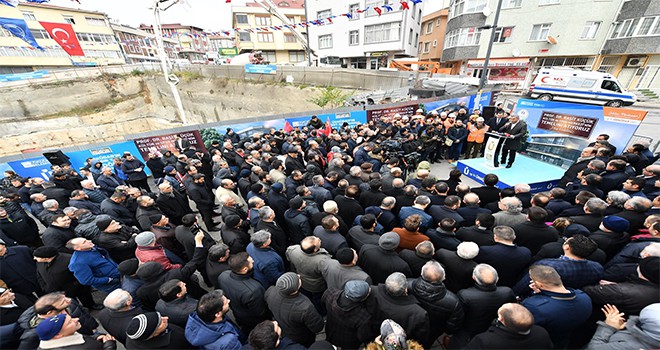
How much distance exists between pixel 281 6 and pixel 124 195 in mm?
44219

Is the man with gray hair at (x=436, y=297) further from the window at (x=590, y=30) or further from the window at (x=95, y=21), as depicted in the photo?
the window at (x=95, y=21)

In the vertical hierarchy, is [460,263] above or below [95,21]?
below

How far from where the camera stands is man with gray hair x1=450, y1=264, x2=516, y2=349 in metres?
2.28

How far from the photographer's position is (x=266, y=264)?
305 centimetres

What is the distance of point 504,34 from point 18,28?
55.1 metres

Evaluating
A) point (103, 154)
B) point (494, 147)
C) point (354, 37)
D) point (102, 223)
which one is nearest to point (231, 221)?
point (102, 223)

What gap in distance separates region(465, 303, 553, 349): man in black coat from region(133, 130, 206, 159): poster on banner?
406 inches

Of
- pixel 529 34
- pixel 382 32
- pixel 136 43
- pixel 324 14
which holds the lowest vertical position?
pixel 529 34

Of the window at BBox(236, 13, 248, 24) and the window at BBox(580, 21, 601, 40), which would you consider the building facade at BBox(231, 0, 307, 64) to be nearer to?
the window at BBox(236, 13, 248, 24)

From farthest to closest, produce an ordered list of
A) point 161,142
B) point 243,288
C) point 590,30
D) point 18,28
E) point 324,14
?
point 18,28, point 324,14, point 590,30, point 161,142, point 243,288

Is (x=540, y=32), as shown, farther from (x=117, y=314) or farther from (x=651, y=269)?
(x=117, y=314)

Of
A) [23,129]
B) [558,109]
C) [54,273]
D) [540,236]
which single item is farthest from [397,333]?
[23,129]

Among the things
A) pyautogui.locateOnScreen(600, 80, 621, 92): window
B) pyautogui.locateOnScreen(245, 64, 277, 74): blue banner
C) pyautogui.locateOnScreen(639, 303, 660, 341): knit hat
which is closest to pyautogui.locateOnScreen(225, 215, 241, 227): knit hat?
pyautogui.locateOnScreen(639, 303, 660, 341): knit hat

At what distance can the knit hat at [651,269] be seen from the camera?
209 centimetres
